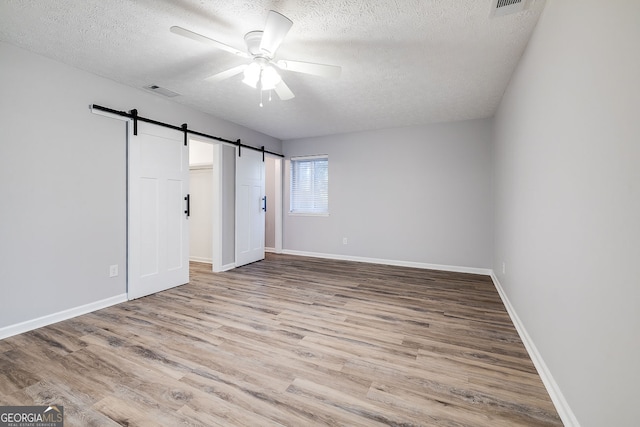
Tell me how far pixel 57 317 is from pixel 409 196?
4840 mm

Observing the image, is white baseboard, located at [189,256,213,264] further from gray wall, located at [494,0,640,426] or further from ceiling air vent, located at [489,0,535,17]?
ceiling air vent, located at [489,0,535,17]

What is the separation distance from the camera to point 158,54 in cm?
250

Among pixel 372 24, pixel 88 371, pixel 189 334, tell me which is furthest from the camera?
pixel 189 334

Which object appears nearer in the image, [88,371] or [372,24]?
[88,371]

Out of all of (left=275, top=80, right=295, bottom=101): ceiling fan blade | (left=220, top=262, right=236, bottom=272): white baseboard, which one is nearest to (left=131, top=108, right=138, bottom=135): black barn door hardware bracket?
(left=275, top=80, right=295, bottom=101): ceiling fan blade

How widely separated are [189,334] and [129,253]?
57.9 inches

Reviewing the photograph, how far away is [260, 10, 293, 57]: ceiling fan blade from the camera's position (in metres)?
1.75

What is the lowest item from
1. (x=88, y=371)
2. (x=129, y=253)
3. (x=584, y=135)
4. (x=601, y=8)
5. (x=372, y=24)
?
(x=88, y=371)

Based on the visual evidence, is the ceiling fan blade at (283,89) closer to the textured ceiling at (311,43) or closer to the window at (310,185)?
the textured ceiling at (311,43)

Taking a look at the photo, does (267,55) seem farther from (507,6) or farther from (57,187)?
(57,187)

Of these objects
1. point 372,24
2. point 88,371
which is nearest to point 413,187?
point 372,24

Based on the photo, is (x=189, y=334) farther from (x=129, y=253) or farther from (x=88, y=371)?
(x=129, y=253)

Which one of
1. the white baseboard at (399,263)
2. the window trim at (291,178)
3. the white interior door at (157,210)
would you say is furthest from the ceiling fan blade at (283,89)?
the white baseboard at (399,263)

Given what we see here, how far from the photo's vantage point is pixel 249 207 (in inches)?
195
